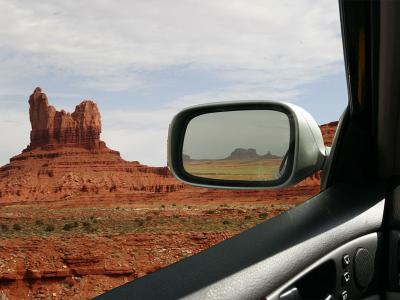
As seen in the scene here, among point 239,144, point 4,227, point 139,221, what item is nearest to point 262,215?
point 139,221

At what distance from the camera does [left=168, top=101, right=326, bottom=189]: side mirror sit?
1257 millimetres

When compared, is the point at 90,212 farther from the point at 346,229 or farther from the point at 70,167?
the point at 346,229

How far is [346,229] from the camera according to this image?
1182mm

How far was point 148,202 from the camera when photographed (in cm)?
4997

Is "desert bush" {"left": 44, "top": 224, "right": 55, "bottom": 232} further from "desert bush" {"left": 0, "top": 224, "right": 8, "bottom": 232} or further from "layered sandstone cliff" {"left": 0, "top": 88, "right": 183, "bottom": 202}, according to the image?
"layered sandstone cliff" {"left": 0, "top": 88, "right": 183, "bottom": 202}

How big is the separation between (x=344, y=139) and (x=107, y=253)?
3529 centimetres

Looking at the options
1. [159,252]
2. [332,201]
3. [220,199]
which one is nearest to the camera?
[332,201]

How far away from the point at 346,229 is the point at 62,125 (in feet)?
189

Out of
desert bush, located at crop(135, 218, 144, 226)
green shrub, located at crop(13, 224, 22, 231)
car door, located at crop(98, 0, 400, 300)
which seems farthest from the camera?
desert bush, located at crop(135, 218, 144, 226)

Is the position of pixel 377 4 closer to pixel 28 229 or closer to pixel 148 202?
pixel 28 229

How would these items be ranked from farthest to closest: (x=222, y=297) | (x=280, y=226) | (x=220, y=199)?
(x=220, y=199) < (x=280, y=226) < (x=222, y=297)

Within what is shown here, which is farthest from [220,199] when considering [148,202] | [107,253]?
[107,253]

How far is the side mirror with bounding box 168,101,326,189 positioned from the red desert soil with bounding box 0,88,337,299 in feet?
65.2

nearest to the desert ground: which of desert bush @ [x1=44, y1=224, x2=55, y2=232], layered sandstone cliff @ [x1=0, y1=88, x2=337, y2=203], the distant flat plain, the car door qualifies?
desert bush @ [x1=44, y1=224, x2=55, y2=232]
